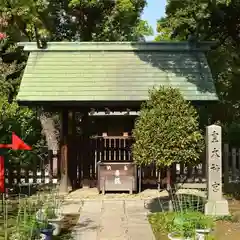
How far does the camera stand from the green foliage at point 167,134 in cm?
956

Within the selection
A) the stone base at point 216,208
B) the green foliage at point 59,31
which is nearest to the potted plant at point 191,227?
the stone base at point 216,208

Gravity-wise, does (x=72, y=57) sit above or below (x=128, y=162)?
above

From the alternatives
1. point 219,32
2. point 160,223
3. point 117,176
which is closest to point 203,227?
point 160,223

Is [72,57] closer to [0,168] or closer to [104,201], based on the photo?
[104,201]

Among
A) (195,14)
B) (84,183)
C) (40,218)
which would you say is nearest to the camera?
(40,218)

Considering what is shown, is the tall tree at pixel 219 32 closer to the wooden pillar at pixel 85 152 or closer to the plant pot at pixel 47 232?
the wooden pillar at pixel 85 152

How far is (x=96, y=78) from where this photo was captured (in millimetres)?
14062

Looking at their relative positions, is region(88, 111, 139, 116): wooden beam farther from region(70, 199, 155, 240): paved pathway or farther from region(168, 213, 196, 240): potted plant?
region(168, 213, 196, 240): potted plant

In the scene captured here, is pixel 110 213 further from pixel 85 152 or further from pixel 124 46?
pixel 124 46

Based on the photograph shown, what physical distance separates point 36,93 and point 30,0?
230 inches

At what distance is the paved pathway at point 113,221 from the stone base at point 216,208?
1.34 metres

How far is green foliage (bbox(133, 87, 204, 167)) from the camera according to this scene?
9562mm

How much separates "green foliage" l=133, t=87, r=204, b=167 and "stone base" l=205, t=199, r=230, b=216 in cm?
103

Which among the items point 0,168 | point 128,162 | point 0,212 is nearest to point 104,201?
point 128,162
